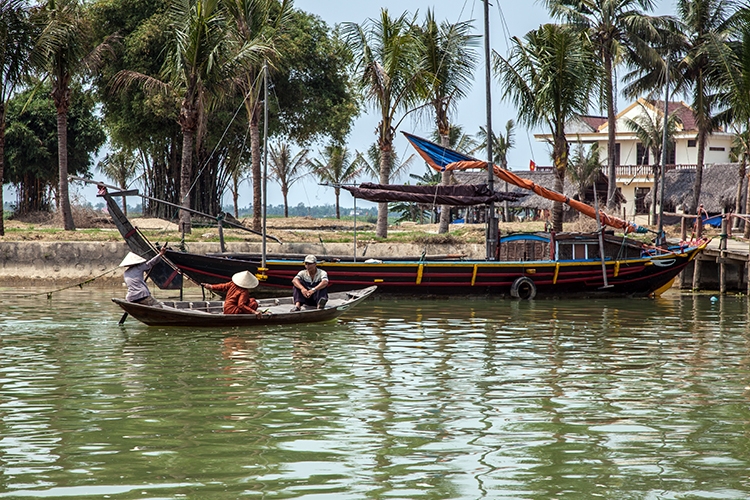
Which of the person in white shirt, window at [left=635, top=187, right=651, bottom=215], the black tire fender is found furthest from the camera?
window at [left=635, top=187, right=651, bottom=215]

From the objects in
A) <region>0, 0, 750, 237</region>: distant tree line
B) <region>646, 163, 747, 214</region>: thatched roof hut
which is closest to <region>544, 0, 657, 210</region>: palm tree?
<region>0, 0, 750, 237</region>: distant tree line

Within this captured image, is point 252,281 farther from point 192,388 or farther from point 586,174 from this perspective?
point 586,174

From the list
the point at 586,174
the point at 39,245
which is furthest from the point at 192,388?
the point at 586,174

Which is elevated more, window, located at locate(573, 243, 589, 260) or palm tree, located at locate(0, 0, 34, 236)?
palm tree, located at locate(0, 0, 34, 236)

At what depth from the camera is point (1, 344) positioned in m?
14.6

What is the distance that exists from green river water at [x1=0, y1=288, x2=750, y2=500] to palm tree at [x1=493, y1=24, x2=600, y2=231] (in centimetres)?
1263

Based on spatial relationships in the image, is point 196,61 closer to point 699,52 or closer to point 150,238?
point 150,238

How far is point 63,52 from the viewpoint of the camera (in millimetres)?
29781

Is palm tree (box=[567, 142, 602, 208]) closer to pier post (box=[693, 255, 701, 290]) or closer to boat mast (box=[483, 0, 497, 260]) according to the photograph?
pier post (box=[693, 255, 701, 290])

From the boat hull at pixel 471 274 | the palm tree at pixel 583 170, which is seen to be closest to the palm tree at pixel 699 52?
the palm tree at pixel 583 170

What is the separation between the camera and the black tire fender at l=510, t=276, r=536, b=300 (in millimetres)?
23906

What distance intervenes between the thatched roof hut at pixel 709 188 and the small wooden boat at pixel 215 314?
109 ft

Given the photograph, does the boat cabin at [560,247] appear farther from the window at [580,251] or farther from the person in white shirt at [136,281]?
the person in white shirt at [136,281]

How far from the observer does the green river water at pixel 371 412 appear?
23.7 feet
